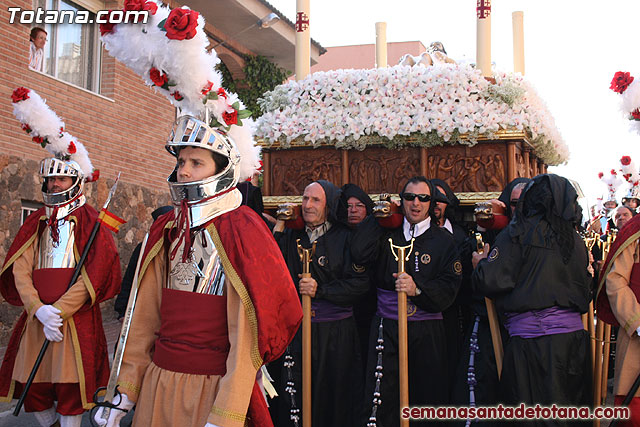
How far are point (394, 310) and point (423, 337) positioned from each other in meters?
0.29

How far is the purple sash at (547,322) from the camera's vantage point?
4.20 m

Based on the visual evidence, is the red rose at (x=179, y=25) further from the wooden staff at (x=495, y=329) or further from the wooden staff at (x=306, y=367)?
the wooden staff at (x=495, y=329)

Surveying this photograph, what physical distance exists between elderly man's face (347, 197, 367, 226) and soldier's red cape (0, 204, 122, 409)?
2001 mm

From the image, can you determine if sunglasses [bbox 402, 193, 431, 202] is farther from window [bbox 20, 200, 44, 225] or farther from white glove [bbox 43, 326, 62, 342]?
window [bbox 20, 200, 44, 225]

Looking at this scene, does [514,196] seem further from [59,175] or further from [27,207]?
[27,207]

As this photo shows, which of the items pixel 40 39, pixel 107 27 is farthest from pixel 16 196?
pixel 107 27

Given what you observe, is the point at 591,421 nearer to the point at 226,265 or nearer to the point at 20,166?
the point at 226,265

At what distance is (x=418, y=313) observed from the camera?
16.6 feet

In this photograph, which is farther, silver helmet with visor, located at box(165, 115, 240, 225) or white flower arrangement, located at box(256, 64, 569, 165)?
white flower arrangement, located at box(256, 64, 569, 165)

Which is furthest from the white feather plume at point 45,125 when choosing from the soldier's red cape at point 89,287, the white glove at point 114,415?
the white glove at point 114,415

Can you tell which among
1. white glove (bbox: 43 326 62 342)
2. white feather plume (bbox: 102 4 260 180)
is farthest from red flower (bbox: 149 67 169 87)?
white glove (bbox: 43 326 62 342)

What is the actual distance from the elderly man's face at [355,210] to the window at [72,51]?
6.22m

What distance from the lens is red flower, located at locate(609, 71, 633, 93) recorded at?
4574 mm

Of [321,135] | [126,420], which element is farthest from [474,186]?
[126,420]
